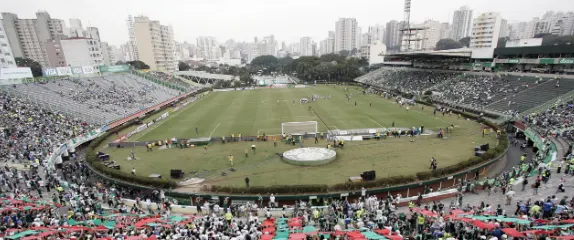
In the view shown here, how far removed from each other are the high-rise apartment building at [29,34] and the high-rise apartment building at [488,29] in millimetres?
163741

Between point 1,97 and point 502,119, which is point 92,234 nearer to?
point 1,97

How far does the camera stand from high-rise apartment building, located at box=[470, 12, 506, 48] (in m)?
116

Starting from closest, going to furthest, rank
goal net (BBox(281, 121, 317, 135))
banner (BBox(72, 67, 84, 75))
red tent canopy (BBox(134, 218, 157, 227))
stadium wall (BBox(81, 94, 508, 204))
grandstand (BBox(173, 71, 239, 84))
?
red tent canopy (BBox(134, 218, 157, 227))
stadium wall (BBox(81, 94, 508, 204))
goal net (BBox(281, 121, 317, 135))
banner (BBox(72, 67, 84, 75))
grandstand (BBox(173, 71, 239, 84))

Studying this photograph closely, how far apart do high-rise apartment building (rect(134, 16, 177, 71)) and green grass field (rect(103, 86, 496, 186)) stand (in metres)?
78.7

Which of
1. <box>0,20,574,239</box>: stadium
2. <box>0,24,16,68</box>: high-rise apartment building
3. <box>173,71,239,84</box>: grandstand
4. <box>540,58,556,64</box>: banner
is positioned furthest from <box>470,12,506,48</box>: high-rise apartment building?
<box>0,24,16,68</box>: high-rise apartment building

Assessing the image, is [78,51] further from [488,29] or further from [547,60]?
[488,29]

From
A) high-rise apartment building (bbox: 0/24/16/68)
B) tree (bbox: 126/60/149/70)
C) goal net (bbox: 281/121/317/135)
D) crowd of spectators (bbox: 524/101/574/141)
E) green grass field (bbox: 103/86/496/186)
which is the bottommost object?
green grass field (bbox: 103/86/496/186)

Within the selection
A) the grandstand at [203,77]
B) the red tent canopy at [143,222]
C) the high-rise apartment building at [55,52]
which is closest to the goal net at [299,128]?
the red tent canopy at [143,222]

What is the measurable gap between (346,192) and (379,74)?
75759 millimetres

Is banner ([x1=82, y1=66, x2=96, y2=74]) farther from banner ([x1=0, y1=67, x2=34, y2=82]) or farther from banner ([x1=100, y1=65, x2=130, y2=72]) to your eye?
banner ([x1=0, y1=67, x2=34, y2=82])

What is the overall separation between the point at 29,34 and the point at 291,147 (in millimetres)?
125697

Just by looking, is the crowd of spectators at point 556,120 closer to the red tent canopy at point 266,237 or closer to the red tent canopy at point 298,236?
the red tent canopy at point 298,236

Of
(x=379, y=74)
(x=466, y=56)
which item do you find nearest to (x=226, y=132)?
(x=466, y=56)

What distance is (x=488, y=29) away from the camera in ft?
387
